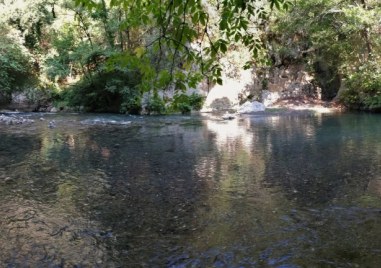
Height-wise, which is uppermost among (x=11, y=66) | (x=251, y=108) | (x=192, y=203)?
(x=11, y=66)

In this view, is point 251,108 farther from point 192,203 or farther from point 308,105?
point 192,203

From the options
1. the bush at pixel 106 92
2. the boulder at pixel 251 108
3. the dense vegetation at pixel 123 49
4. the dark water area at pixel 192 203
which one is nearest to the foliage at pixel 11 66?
the dense vegetation at pixel 123 49

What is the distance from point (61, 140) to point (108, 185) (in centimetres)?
673

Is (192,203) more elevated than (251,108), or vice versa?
(251,108)

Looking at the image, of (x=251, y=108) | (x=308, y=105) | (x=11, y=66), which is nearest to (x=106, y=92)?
(x=11, y=66)

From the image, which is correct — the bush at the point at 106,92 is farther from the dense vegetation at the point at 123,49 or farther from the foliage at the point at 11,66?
the foliage at the point at 11,66

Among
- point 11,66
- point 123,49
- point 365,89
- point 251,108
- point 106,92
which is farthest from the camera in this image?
point 11,66

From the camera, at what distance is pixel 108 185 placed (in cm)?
758

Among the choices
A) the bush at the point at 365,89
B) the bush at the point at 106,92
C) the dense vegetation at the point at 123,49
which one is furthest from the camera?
the bush at the point at 106,92

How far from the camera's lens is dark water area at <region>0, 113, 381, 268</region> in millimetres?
4555

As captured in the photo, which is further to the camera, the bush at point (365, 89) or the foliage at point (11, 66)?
the foliage at point (11, 66)

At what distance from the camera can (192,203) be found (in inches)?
253

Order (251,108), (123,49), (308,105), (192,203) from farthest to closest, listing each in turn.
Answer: (308,105), (251,108), (123,49), (192,203)

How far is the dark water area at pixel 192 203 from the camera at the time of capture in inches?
179
